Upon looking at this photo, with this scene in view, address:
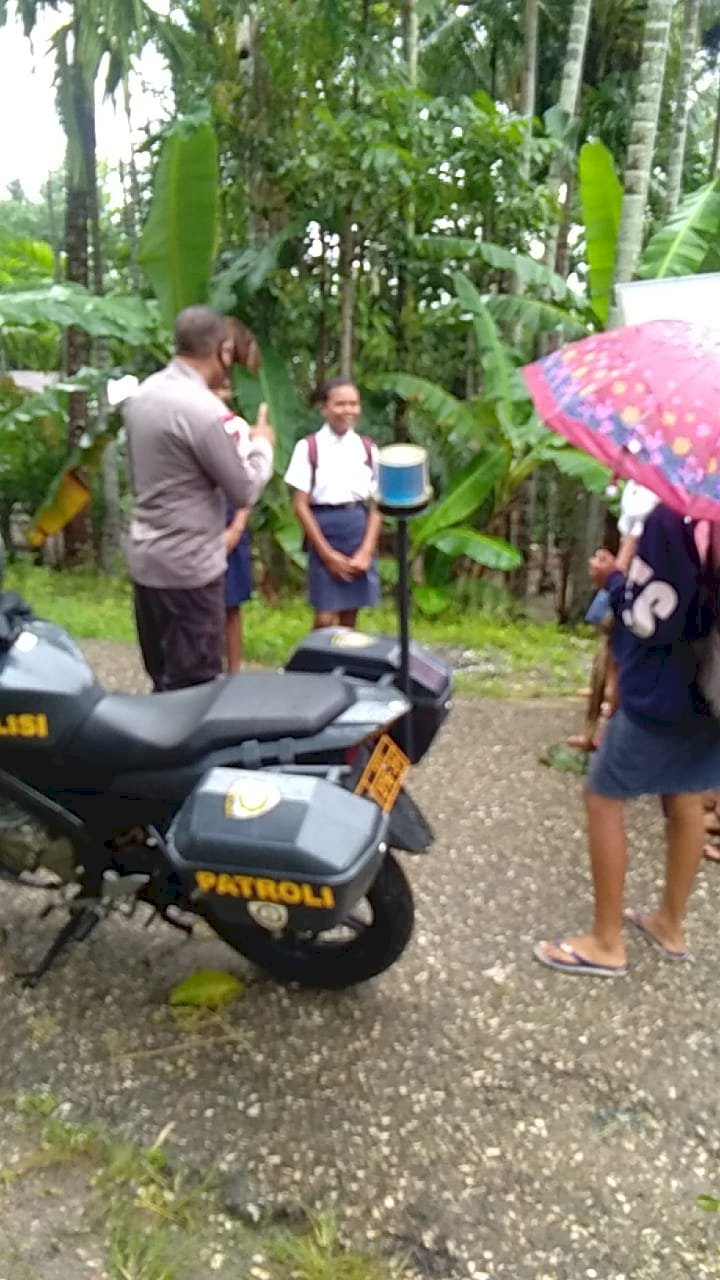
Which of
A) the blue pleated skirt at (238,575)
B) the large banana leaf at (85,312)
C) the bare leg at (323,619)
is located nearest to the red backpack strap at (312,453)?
the blue pleated skirt at (238,575)

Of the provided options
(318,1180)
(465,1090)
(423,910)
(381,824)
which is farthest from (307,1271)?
(423,910)

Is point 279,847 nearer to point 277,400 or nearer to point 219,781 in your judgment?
point 219,781

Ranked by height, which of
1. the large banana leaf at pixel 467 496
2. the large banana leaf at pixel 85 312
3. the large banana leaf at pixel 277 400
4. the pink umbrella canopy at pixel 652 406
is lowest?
the large banana leaf at pixel 467 496

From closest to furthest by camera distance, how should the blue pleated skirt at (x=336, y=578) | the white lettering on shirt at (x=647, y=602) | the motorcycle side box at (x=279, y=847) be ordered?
the motorcycle side box at (x=279, y=847)
the white lettering on shirt at (x=647, y=602)
the blue pleated skirt at (x=336, y=578)

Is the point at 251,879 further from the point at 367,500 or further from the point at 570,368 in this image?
the point at 367,500

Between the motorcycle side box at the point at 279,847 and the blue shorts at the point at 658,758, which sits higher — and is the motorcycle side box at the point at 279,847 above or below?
above

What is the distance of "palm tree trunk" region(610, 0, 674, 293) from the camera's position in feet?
21.9

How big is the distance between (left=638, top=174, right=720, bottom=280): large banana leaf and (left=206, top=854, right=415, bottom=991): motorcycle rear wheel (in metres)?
5.11

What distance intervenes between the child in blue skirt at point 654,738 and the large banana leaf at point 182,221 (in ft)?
15.9

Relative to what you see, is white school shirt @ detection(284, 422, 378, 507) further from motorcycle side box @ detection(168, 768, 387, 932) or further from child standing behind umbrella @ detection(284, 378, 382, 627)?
motorcycle side box @ detection(168, 768, 387, 932)

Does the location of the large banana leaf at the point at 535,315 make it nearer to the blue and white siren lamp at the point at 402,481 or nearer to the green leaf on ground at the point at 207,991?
the blue and white siren lamp at the point at 402,481

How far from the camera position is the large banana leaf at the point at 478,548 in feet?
26.1

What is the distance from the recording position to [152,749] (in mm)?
2779

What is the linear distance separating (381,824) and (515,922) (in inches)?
57.7
